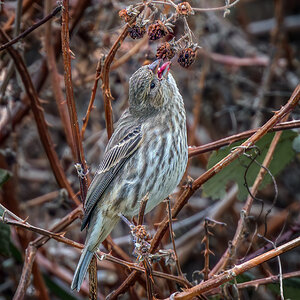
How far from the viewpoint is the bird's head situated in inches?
116

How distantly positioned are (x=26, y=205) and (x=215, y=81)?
7.07ft

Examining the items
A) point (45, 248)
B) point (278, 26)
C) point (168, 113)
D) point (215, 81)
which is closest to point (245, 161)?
point (168, 113)

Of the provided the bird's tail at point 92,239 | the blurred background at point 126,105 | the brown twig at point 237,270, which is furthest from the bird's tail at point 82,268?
the brown twig at point 237,270

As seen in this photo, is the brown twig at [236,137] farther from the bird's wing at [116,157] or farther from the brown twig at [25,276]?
the brown twig at [25,276]

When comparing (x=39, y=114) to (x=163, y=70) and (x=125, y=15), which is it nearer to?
(x=163, y=70)

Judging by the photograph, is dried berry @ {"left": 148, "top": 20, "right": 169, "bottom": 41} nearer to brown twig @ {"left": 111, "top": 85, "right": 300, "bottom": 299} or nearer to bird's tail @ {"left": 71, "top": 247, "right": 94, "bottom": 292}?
brown twig @ {"left": 111, "top": 85, "right": 300, "bottom": 299}

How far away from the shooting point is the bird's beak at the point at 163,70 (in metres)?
2.89

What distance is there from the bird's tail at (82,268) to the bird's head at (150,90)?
0.86 m

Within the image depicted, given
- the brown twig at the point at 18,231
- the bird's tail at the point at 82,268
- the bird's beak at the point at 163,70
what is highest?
the bird's beak at the point at 163,70

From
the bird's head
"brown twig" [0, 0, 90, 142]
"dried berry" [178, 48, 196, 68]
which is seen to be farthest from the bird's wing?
"brown twig" [0, 0, 90, 142]

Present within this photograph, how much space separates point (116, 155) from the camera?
301cm

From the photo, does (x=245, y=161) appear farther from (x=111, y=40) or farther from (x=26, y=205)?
(x=26, y=205)

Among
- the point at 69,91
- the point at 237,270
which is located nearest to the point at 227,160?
the point at 237,270

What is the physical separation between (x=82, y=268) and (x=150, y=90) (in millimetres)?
1040
